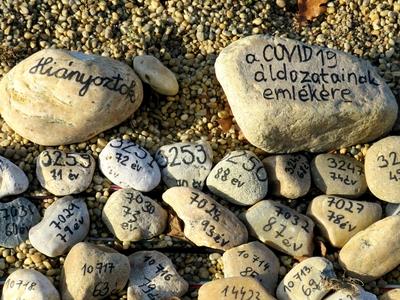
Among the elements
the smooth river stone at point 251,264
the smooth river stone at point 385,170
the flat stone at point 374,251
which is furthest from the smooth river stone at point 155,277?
the smooth river stone at point 385,170

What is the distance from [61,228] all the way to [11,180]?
263mm

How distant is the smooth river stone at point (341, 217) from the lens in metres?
3.05

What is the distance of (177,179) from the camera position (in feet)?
10.2

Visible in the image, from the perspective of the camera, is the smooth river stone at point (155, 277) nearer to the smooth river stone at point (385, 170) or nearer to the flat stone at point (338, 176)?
the flat stone at point (338, 176)

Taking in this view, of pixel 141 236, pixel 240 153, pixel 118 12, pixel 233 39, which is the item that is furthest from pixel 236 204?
pixel 118 12

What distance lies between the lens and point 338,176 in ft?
10.3

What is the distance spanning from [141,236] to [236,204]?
387 mm

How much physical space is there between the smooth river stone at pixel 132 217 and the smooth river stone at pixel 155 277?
8 centimetres

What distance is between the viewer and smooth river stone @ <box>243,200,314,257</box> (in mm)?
3021

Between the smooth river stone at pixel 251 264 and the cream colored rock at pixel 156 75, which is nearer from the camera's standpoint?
the smooth river stone at pixel 251 264

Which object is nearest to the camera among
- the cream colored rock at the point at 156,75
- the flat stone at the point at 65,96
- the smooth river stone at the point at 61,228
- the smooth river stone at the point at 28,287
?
the smooth river stone at the point at 28,287

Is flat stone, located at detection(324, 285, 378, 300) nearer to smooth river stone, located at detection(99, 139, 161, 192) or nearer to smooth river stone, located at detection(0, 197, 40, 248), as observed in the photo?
smooth river stone, located at detection(99, 139, 161, 192)

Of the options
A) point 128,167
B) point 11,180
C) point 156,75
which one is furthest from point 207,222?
point 11,180

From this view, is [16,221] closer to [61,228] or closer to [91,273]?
[61,228]
